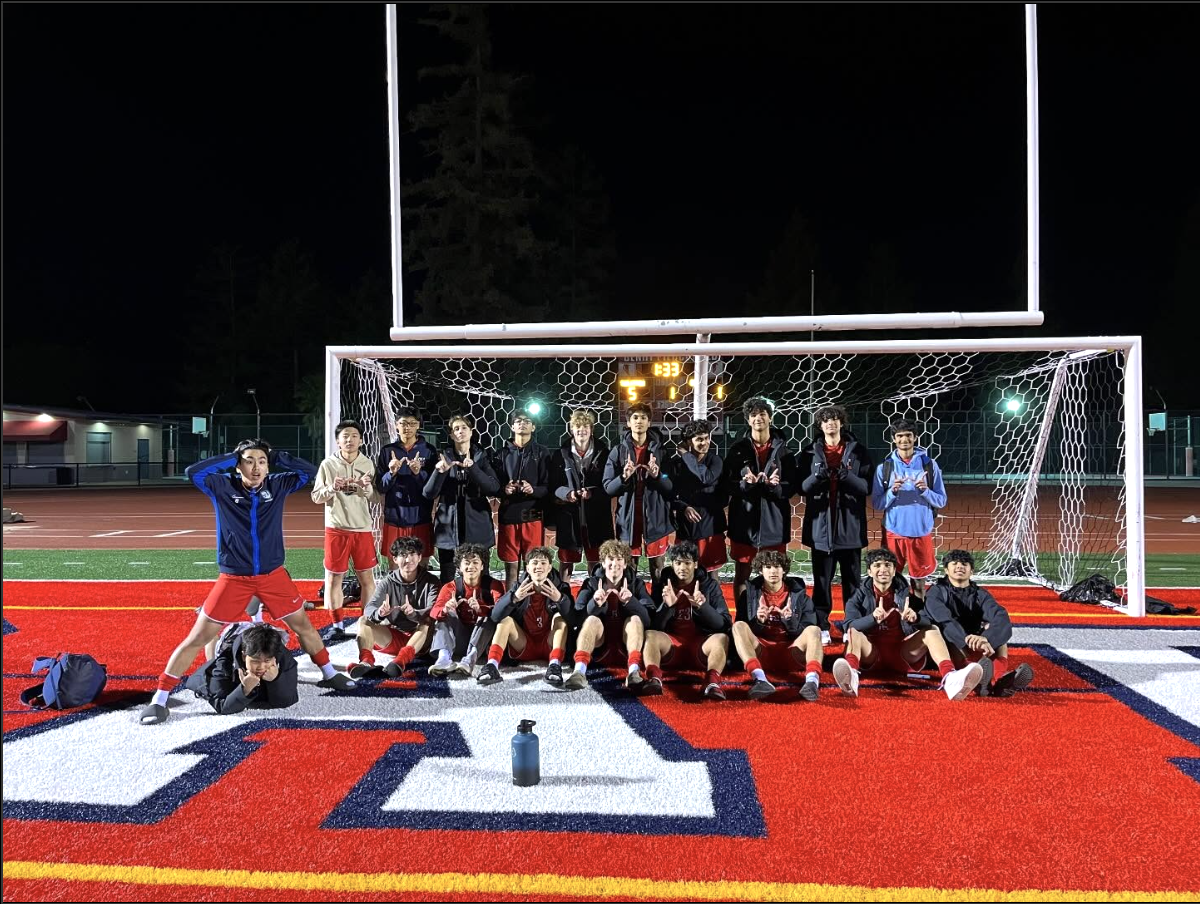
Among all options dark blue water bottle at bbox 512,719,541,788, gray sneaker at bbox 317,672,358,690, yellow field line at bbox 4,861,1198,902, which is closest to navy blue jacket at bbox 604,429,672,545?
gray sneaker at bbox 317,672,358,690

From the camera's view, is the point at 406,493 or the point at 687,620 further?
the point at 406,493

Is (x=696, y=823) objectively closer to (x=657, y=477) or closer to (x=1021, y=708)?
(x=1021, y=708)

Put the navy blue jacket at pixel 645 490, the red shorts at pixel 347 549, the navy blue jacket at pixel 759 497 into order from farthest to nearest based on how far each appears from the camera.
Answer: the red shorts at pixel 347 549 < the navy blue jacket at pixel 645 490 < the navy blue jacket at pixel 759 497

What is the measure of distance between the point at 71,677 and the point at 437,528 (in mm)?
2668

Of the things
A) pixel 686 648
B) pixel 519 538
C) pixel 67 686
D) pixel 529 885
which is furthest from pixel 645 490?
pixel 67 686

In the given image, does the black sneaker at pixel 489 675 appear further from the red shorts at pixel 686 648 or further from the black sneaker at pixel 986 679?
the black sneaker at pixel 986 679

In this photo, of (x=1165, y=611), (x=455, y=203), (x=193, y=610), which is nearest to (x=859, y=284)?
(x=455, y=203)

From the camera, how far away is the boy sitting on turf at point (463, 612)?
5.44 m

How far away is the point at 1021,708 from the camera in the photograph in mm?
4652

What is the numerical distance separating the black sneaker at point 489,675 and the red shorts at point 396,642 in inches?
28.6

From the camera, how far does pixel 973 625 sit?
17.1 ft

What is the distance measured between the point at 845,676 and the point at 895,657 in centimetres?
66

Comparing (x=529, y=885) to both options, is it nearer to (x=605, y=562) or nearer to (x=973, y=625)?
(x=605, y=562)

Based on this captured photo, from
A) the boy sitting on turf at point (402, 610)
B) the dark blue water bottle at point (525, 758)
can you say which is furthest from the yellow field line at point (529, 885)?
the boy sitting on turf at point (402, 610)
